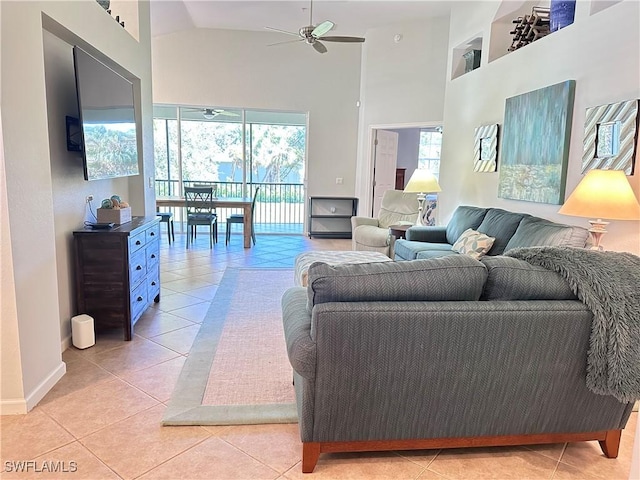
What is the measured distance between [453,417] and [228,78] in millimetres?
7296

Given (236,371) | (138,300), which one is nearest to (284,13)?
(138,300)

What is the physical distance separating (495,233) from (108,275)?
130 inches

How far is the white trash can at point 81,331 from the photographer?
2.88 meters

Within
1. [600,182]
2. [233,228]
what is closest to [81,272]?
[600,182]

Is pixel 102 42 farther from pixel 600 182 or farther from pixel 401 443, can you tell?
pixel 600 182

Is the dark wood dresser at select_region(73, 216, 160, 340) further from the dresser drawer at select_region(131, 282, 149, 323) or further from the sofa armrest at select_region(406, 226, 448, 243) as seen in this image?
the sofa armrest at select_region(406, 226, 448, 243)

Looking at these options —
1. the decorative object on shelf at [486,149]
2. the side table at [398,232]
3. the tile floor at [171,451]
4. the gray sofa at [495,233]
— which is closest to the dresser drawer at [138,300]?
the tile floor at [171,451]

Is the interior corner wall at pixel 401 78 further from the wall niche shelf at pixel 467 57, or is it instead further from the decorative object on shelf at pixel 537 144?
the decorative object on shelf at pixel 537 144

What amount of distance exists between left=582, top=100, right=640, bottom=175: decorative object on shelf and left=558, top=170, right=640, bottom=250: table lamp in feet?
1.18

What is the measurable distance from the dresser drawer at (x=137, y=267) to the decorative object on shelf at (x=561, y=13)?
3977 mm

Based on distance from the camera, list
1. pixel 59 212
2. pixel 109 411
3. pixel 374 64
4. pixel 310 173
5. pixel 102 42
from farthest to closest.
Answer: pixel 310 173
pixel 374 64
pixel 102 42
pixel 59 212
pixel 109 411

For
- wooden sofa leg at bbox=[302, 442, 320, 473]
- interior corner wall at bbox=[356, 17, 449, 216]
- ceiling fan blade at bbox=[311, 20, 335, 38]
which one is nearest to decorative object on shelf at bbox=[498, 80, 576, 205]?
ceiling fan blade at bbox=[311, 20, 335, 38]

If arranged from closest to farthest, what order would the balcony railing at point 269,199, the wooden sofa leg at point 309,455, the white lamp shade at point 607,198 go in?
the wooden sofa leg at point 309,455, the white lamp shade at point 607,198, the balcony railing at point 269,199

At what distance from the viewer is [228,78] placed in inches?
300
